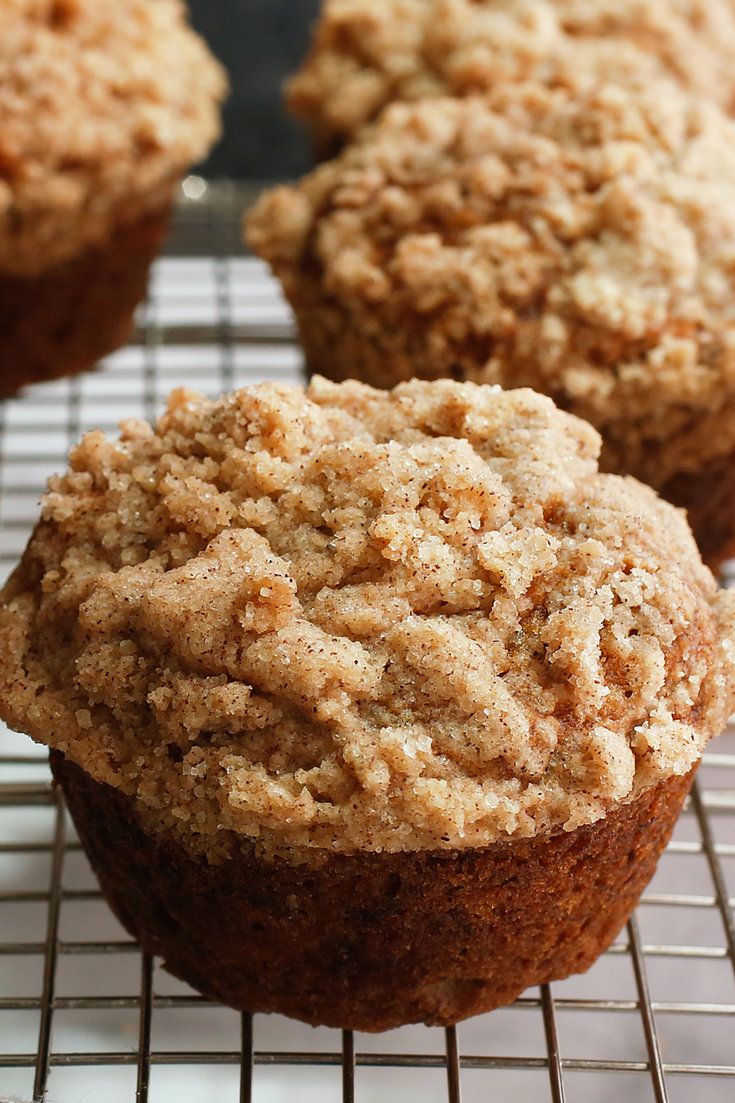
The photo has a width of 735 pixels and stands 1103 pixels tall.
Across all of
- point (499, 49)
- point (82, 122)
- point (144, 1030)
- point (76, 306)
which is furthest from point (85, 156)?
point (144, 1030)

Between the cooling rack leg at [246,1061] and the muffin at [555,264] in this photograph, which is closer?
the cooling rack leg at [246,1061]

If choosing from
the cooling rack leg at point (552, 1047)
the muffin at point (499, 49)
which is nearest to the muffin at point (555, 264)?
the muffin at point (499, 49)

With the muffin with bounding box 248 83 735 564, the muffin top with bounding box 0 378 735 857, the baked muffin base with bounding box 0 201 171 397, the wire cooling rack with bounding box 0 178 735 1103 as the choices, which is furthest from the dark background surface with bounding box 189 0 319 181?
the muffin top with bounding box 0 378 735 857

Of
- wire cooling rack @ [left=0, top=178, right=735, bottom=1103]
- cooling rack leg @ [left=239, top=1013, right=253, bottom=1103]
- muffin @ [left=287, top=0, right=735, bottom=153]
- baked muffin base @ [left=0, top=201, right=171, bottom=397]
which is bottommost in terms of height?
wire cooling rack @ [left=0, top=178, right=735, bottom=1103]

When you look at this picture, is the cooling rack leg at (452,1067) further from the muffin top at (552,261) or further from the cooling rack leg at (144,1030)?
the muffin top at (552,261)

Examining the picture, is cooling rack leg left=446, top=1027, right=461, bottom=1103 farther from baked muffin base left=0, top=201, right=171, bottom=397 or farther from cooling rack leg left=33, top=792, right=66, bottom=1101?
baked muffin base left=0, top=201, right=171, bottom=397

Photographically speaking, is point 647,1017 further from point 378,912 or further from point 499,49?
point 499,49

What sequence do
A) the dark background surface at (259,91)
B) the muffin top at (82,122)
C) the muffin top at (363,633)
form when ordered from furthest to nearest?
the dark background surface at (259,91) → the muffin top at (82,122) → the muffin top at (363,633)
